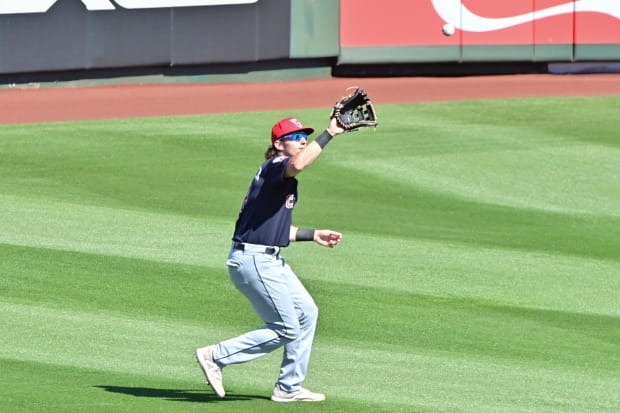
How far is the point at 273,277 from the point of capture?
884 cm

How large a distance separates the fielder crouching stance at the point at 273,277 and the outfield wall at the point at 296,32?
46.7ft

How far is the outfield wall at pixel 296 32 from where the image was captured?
2278cm

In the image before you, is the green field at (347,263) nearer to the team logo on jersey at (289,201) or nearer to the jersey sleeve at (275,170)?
the team logo on jersey at (289,201)

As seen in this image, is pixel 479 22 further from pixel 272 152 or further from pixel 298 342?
pixel 298 342

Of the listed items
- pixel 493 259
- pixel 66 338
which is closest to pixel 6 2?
pixel 493 259

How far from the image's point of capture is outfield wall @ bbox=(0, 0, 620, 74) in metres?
22.8

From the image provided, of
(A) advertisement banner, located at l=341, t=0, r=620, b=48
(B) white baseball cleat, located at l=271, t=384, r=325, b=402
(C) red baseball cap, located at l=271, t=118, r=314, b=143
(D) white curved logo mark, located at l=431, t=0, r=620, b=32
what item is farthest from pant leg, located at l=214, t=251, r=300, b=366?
(D) white curved logo mark, located at l=431, t=0, r=620, b=32

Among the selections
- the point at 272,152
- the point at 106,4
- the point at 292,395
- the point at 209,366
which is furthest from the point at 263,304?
the point at 106,4

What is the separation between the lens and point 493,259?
1448 centimetres

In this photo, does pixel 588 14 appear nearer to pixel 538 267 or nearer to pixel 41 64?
pixel 41 64

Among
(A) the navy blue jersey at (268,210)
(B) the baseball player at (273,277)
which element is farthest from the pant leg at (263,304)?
(A) the navy blue jersey at (268,210)

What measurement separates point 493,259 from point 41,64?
11068 mm

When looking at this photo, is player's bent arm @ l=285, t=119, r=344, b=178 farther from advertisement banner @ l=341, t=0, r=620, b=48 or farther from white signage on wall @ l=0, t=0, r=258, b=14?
advertisement banner @ l=341, t=0, r=620, b=48

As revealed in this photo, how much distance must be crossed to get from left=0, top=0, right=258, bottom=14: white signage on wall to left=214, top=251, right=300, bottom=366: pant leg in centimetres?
1432
